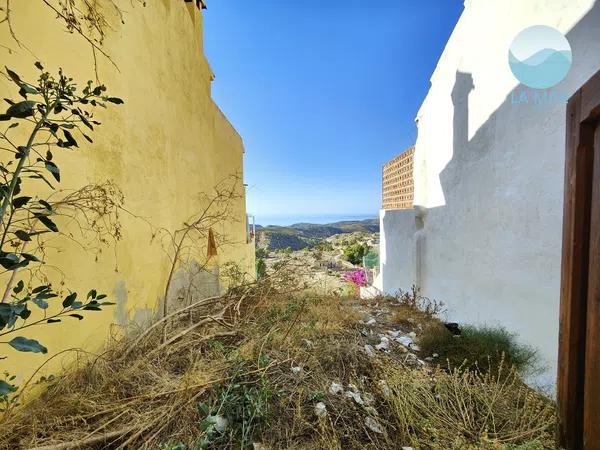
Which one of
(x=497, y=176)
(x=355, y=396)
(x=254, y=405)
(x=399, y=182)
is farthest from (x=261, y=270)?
(x=399, y=182)

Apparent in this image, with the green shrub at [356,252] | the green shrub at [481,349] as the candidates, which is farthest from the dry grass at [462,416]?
the green shrub at [356,252]

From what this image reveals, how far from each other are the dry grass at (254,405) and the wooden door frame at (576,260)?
411 millimetres

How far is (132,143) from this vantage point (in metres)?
2.52

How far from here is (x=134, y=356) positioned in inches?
86.7

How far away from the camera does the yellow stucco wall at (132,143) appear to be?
1.68 metres

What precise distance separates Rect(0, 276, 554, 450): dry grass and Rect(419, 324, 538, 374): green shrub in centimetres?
62

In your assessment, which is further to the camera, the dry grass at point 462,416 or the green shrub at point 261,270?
the green shrub at point 261,270

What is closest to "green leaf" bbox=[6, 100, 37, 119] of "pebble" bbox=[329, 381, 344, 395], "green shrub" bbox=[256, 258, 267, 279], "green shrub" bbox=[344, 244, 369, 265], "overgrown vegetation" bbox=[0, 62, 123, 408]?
"overgrown vegetation" bbox=[0, 62, 123, 408]

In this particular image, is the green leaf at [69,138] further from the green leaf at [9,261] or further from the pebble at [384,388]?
the pebble at [384,388]

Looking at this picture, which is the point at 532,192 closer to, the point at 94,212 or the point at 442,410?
the point at 442,410

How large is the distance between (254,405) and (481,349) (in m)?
2.58

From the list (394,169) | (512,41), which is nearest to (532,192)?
(512,41)

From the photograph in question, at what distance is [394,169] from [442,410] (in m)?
7.36

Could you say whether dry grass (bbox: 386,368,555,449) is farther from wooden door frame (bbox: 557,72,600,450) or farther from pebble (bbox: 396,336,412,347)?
pebble (bbox: 396,336,412,347)
